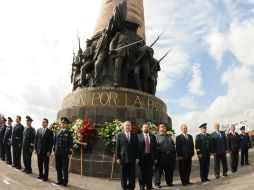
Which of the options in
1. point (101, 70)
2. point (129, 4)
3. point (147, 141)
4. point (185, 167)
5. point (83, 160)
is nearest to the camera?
point (147, 141)

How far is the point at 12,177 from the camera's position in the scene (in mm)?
8945

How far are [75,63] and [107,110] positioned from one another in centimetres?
463

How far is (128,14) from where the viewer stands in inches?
697

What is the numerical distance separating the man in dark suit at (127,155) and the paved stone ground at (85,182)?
111cm

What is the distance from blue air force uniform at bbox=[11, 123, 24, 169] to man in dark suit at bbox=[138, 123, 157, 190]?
4166 millimetres

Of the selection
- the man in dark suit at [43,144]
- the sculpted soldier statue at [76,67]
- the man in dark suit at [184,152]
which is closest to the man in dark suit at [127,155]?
the man in dark suit at [184,152]

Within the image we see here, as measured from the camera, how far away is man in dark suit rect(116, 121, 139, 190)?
26.1 ft

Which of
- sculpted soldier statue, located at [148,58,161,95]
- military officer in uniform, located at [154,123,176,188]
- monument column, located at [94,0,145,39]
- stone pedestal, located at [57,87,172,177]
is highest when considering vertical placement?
monument column, located at [94,0,145,39]

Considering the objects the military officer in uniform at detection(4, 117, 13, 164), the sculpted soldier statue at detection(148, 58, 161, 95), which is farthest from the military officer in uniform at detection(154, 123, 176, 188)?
the sculpted soldier statue at detection(148, 58, 161, 95)

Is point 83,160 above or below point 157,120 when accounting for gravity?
below

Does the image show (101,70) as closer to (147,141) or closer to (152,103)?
(152,103)

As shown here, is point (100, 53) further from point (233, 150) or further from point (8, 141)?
point (233, 150)

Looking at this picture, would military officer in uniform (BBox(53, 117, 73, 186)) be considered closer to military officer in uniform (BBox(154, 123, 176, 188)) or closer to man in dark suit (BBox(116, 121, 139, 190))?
man in dark suit (BBox(116, 121, 139, 190))

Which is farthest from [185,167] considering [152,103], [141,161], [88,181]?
[152,103]
